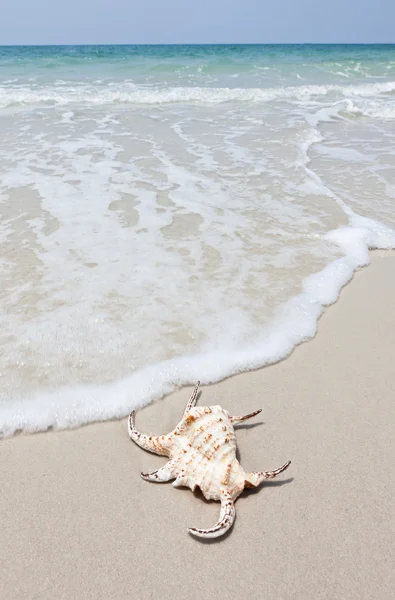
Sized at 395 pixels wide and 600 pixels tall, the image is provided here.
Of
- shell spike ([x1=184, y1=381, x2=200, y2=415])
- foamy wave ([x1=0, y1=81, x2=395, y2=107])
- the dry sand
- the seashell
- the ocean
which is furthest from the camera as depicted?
foamy wave ([x1=0, y1=81, x2=395, y2=107])

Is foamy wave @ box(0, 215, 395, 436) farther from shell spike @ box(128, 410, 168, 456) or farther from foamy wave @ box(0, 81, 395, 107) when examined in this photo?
foamy wave @ box(0, 81, 395, 107)

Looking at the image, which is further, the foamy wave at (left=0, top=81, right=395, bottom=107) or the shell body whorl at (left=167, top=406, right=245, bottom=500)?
the foamy wave at (left=0, top=81, right=395, bottom=107)

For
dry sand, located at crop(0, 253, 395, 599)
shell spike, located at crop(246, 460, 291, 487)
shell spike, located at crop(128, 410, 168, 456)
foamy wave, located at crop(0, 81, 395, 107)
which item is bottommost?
dry sand, located at crop(0, 253, 395, 599)

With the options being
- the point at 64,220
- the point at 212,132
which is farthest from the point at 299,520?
the point at 212,132

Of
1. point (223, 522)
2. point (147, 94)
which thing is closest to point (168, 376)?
point (223, 522)

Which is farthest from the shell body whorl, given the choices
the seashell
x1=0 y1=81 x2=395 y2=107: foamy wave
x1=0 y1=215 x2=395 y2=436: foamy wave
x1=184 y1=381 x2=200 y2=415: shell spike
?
x1=0 y1=81 x2=395 y2=107: foamy wave

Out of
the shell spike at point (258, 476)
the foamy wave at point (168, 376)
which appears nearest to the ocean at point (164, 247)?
the foamy wave at point (168, 376)

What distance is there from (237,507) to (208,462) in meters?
0.24

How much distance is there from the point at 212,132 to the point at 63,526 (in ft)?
27.7

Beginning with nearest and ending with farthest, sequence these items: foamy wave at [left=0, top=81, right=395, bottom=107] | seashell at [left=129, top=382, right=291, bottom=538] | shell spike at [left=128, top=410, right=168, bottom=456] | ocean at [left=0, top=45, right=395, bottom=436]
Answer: seashell at [left=129, top=382, right=291, bottom=538] → shell spike at [left=128, top=410, right=168, bottom=456] → ocean at [left=0, top=45, right=395, bottom=436] → foamy wave at [left=0, top=81, right=395, bottom=107]

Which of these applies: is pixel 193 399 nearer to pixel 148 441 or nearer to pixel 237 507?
pixel 148 441

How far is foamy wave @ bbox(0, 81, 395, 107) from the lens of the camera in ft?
43.7

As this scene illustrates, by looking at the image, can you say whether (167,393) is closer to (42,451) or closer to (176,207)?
(42,451)

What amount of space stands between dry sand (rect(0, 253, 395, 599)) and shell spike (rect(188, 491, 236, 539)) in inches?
2.6
